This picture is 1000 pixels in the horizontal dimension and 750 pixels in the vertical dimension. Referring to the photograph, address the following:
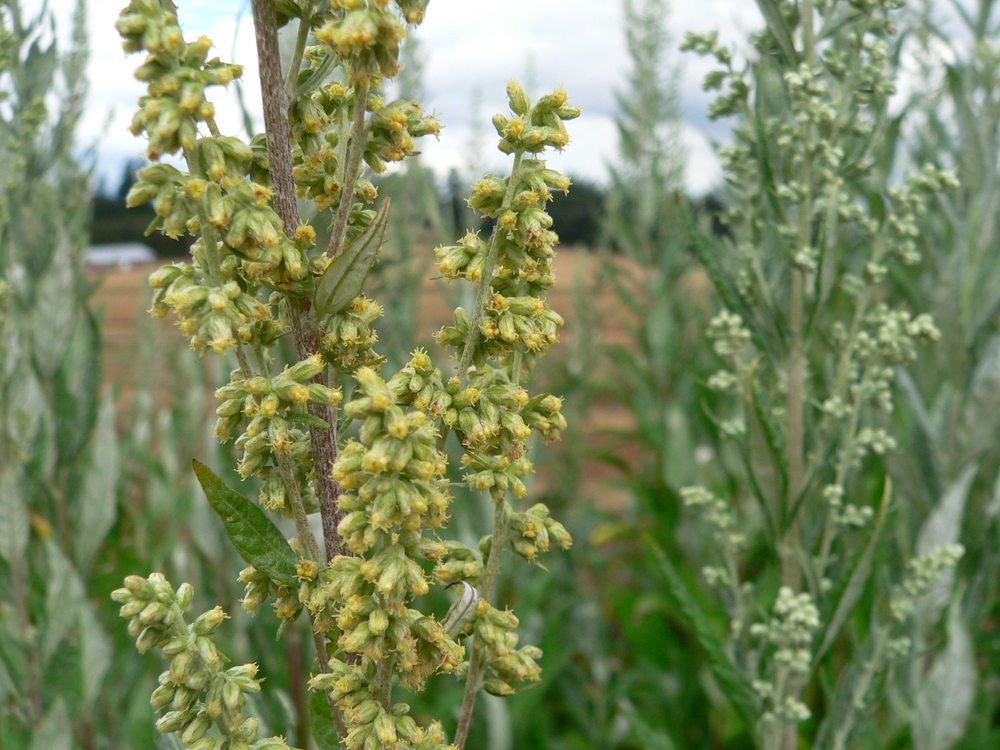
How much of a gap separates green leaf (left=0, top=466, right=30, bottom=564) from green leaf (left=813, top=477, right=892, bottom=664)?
205cm

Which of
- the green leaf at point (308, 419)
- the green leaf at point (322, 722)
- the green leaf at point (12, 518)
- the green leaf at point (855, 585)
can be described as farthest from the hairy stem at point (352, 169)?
the green leaf at point (12, 518)

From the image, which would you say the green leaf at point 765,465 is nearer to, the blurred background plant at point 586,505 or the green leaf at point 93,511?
the blurred background plant at point 586,505

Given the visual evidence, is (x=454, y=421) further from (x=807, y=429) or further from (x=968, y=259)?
(x=968, y=259)

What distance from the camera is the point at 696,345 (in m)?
4.45

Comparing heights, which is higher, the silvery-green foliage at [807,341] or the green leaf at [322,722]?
the silvery-green foliage at [807,341]

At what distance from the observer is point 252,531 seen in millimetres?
925

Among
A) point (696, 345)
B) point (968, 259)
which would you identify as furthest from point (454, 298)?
point (968, 259)

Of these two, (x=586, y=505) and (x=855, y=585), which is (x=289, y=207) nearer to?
(x=855, y=585)

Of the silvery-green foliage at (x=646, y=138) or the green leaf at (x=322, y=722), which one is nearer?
the green leaf at (x=322, y=722)

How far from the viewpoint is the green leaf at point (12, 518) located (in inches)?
86.0

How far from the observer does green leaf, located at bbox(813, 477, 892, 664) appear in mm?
1539

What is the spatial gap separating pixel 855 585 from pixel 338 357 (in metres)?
1.24

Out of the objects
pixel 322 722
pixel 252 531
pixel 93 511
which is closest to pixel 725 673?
pixel 322 722

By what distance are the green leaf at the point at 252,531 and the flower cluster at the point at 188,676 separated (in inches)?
3.1
